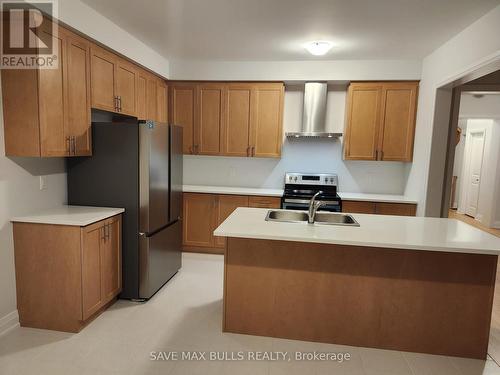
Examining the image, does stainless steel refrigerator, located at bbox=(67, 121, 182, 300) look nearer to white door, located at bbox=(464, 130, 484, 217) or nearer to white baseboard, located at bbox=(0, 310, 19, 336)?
white baseboard, located at bbox=(0, 310, 19, 336)

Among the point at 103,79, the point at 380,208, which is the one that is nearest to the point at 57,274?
the point at 103,79

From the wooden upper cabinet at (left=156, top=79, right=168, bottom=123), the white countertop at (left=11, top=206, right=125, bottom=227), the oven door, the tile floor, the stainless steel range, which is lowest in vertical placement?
the tile floor

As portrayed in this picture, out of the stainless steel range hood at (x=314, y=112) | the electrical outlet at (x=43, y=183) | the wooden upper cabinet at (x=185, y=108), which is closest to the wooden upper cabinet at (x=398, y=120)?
the stainless steel range hood at (x=314, y=112)

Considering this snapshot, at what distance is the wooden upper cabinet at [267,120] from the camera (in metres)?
4.33

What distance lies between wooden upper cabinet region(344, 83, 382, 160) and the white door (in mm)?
4244

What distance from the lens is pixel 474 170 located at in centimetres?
729

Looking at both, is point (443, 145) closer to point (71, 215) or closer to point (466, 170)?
point (71, 215)

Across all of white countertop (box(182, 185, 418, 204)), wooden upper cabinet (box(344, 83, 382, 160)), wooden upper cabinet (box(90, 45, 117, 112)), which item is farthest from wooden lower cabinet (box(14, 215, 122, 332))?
wooden upper cabinet (box(344, 83, 382, 160))

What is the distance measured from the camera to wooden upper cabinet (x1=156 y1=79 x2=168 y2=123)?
14.1 ft

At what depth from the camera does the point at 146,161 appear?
2.89 m

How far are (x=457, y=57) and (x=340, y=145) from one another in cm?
176

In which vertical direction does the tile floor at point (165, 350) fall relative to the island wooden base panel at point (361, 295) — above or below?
below

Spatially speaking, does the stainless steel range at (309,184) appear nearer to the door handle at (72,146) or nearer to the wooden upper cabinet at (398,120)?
the wooden upper cabinet at (398,120)

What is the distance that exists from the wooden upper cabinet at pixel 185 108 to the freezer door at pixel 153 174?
1.27 m
